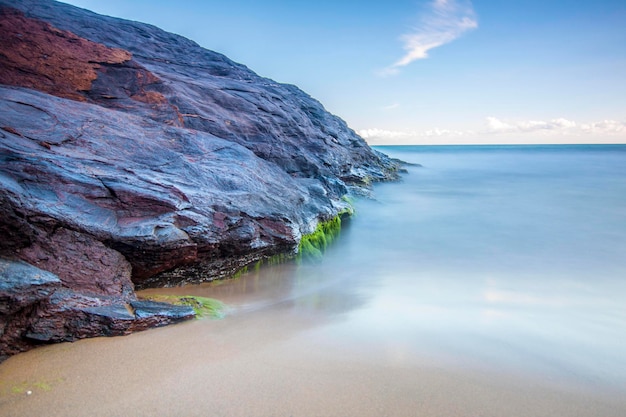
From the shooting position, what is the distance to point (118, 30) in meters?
10.4

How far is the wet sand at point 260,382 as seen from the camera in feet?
8.72

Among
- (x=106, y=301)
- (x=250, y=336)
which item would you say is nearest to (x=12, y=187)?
(x=106, y=301)

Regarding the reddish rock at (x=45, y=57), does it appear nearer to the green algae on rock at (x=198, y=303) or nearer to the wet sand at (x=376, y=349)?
the green algae on rock at (x=198, y=303)

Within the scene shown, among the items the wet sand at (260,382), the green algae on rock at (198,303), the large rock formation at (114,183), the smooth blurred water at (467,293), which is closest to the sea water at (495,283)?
the smooth blurred water at (467,293)

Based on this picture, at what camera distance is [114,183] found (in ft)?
13.9

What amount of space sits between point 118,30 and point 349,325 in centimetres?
1073

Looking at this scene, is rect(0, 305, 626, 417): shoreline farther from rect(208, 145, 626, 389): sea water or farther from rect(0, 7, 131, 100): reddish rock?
rect(0, 7, 131, 100): reddish rock

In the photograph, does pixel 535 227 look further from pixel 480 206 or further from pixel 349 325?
pixel 349 325

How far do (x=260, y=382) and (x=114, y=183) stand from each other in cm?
284

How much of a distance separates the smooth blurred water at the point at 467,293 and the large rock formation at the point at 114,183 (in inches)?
34.2

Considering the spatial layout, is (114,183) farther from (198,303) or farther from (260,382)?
(260,382)

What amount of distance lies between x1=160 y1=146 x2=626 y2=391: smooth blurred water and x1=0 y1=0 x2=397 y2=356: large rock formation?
87cm

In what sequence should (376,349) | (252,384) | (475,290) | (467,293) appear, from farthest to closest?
(475,290) → (467,293) → (376,349) → (252,384)

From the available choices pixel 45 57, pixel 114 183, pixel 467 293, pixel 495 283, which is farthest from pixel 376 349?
pixel 45 57
